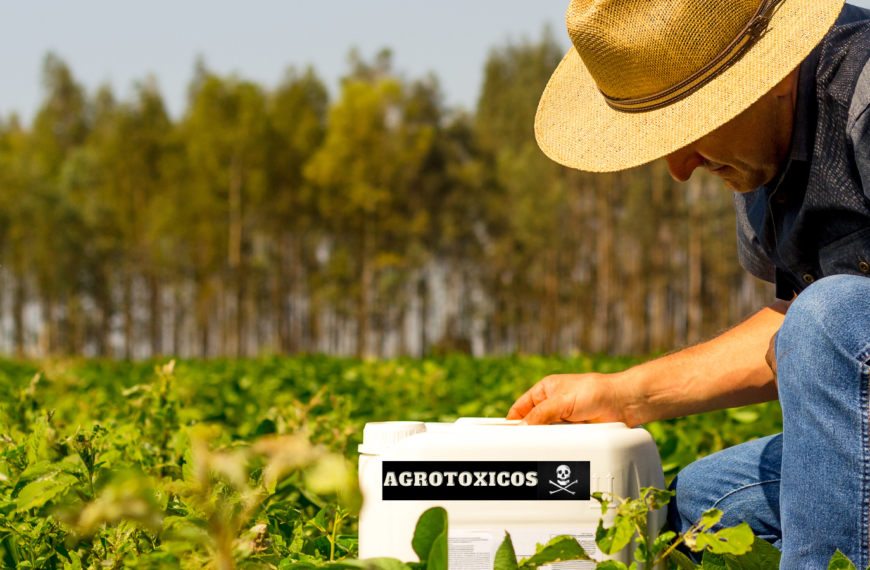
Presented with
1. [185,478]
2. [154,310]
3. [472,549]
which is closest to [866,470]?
[472,549]

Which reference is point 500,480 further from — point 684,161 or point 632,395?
point 684,161

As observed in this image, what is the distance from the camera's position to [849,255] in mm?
1714

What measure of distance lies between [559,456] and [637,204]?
110 feet

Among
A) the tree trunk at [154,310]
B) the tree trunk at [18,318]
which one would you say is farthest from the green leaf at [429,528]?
the tree trunk at [18,318]

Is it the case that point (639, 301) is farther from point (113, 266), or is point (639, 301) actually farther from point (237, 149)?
point (113, 266)

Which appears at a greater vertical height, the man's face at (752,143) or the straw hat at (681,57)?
the straw hat at (681,57)

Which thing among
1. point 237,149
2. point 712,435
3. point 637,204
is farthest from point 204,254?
point 712,435

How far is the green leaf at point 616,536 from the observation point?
1.13m

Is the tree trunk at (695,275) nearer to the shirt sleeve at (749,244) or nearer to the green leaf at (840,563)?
the shirt sleeve at (749,244)

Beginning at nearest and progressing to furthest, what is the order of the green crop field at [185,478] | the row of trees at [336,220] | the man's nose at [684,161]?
the green crop field at [185,478] → the man's nose at [684,161] → the row of trees at [336,220]

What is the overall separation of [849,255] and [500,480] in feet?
3.05

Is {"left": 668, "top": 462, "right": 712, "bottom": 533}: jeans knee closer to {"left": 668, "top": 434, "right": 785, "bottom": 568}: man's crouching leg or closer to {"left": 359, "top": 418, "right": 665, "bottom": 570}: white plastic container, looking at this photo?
{"left": 668, "top": 434, "right": 785, "bottom": 568}: man's crouching leg

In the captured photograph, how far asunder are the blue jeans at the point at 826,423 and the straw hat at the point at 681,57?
42 cm

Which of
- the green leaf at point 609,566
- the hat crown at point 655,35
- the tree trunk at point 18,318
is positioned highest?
the hat crown at point 655,35
